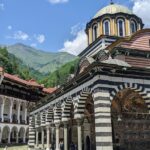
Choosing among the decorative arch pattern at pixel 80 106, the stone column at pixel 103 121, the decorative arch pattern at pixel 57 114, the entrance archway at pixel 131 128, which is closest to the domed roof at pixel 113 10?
the decorative arch pattern at pixel 57 114

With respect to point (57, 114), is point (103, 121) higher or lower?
lower

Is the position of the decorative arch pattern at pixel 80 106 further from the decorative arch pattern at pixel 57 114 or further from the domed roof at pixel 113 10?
the domed roof at pixel 113 10

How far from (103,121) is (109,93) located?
174 centimetres

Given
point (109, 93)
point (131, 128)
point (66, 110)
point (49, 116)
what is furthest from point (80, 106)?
point (49, 116)

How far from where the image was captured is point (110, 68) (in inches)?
688

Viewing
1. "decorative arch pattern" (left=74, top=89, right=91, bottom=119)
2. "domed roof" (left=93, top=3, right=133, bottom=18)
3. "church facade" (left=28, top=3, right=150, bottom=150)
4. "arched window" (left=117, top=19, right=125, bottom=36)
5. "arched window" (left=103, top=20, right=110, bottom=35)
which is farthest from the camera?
"domed roof" (left=93, top=3, right=133, bottom=18)

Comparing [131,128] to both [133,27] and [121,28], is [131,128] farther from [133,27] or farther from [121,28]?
[133,27]

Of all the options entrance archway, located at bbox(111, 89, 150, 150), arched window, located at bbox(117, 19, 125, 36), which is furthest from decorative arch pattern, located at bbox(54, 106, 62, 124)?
arched window, located at bbox(117, 19, 125, 36)

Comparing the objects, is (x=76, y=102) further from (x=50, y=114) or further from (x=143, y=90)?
(x=50, y=114)

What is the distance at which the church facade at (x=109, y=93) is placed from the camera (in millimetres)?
17156

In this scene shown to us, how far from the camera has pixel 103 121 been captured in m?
16.5

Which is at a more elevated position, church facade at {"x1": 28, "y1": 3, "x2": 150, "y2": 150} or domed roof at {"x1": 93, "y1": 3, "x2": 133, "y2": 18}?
domed roof at {"x1": 93, "y1": 3, "x2": 133, "y2": 18}

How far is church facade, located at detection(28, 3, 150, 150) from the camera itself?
56.3 feet

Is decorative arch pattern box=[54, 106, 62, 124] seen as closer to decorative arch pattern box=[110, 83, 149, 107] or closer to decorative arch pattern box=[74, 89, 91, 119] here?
decorative arch pattern box=[74, 89, 91, 119]
